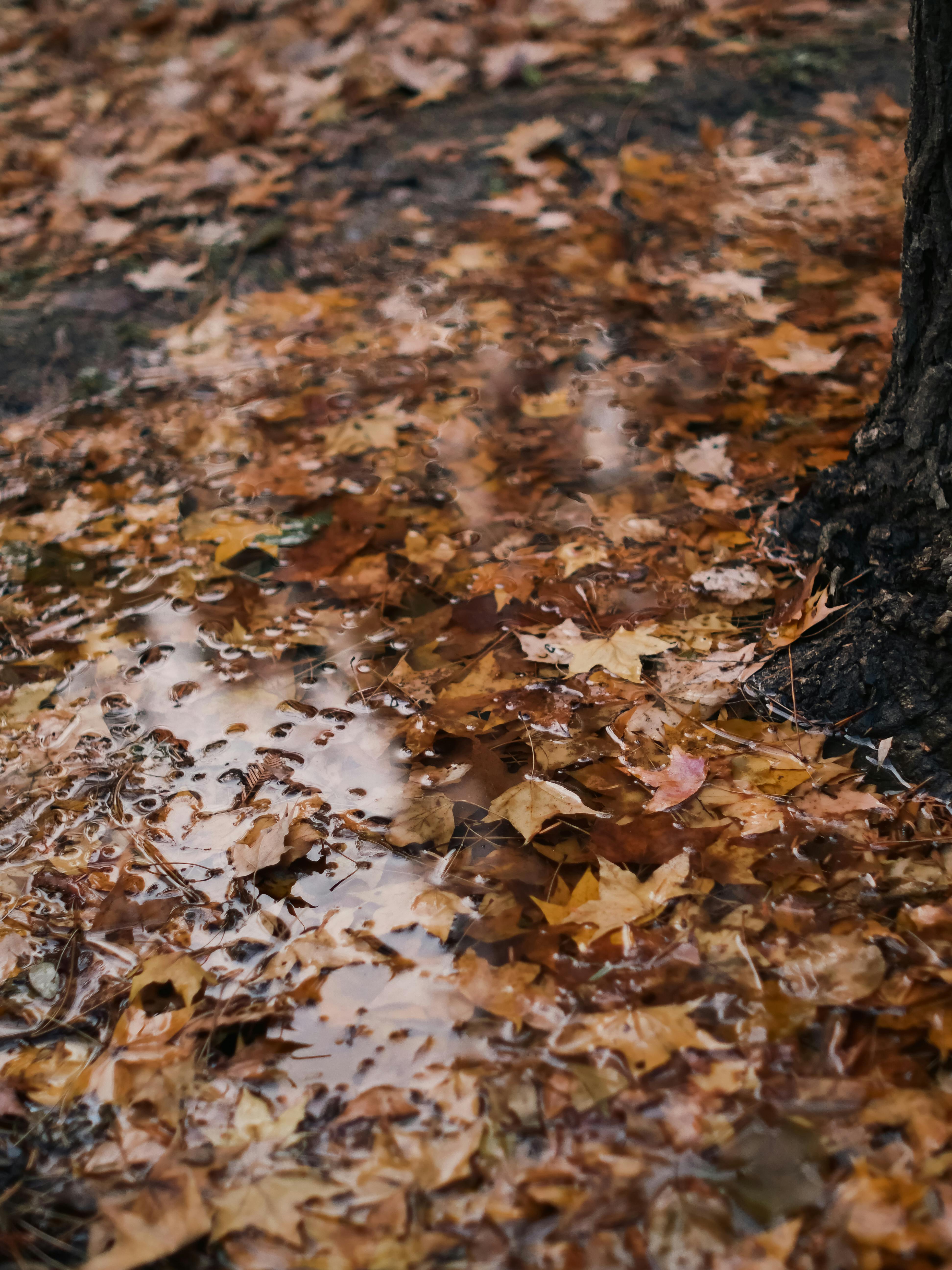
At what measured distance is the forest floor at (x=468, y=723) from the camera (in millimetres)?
1000

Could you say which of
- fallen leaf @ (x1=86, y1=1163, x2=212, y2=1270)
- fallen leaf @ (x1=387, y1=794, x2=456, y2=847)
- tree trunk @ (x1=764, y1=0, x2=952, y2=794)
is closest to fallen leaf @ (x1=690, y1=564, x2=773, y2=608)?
tree trunk @ (x1=764, y1=0, x2=952, y2=794)

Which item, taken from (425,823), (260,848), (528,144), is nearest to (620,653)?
(425,823)

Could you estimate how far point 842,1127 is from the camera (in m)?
0.98

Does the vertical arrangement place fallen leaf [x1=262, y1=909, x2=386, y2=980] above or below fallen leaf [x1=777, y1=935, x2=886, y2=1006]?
above

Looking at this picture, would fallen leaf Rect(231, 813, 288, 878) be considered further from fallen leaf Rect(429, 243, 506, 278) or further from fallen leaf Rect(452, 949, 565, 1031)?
fallen leaf Rect(429, 243, 506, 278)

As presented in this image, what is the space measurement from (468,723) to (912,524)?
0.85 metres

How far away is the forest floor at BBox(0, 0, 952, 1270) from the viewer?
100 cm

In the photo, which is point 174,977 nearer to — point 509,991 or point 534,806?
point 509,991

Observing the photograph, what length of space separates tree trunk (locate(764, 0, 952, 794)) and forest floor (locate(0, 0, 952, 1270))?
0.06 meters

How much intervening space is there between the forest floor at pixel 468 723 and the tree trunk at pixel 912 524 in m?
0.06

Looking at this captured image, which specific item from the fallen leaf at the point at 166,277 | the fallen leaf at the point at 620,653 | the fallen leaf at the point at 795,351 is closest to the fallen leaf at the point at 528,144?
the fallen leaf at the point at 166,277

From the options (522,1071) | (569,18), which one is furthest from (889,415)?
(569,18)

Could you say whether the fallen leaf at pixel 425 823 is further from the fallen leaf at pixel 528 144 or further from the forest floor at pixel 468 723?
the fallen leaf at pixel 528 144

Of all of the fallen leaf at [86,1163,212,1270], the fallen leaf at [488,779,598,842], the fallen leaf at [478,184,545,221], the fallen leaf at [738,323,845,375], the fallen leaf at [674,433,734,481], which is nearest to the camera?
the fallen leaf at [86,1163,212,1270]
